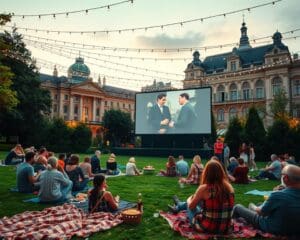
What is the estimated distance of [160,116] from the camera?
105ft

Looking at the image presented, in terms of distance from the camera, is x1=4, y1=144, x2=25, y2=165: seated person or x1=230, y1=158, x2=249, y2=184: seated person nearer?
x1=230, y1=158, x2=249, y2=184: seated person

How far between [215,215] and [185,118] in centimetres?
2536

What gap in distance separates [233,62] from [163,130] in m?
42.4

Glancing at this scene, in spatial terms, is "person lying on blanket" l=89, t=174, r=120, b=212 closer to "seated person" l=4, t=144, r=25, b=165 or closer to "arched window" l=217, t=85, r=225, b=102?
"seated person" l=4, t=144, r=25, b=165

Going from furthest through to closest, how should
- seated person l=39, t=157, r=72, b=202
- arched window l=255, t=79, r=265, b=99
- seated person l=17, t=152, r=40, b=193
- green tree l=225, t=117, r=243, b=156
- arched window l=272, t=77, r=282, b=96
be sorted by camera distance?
arched window l=255, t=79, r=265, b=99, arched window l=272, t=77, r=282, b=96, green tree l=225, t=117, r=243, b=156, seated person l=17, t=152, r=40, b=193, seated person l=39, t=157, r=72, b=202

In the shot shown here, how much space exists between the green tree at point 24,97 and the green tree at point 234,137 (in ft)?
84.8

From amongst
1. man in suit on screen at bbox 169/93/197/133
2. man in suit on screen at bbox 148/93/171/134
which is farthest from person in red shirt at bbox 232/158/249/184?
man in suit on screen at bbox 148/93/171/134

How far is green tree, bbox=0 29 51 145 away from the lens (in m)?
38.9

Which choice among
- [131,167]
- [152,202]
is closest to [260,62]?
[131,167]

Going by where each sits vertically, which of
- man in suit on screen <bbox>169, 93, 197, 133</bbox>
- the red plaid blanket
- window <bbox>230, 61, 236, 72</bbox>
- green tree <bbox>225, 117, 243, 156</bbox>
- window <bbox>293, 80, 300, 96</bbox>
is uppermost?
window <bbox>230, 61, 236, 72</bbox>

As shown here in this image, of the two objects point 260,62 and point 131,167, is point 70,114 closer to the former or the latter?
point 260,62

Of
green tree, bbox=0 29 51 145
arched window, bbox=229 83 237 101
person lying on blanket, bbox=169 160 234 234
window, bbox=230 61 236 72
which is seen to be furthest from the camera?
window, bbox=230 61 236 72

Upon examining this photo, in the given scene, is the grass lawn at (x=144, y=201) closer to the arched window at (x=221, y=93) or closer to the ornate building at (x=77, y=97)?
the arched window at (x=221, y=93)

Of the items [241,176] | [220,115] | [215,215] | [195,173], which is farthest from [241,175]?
[220,115]
